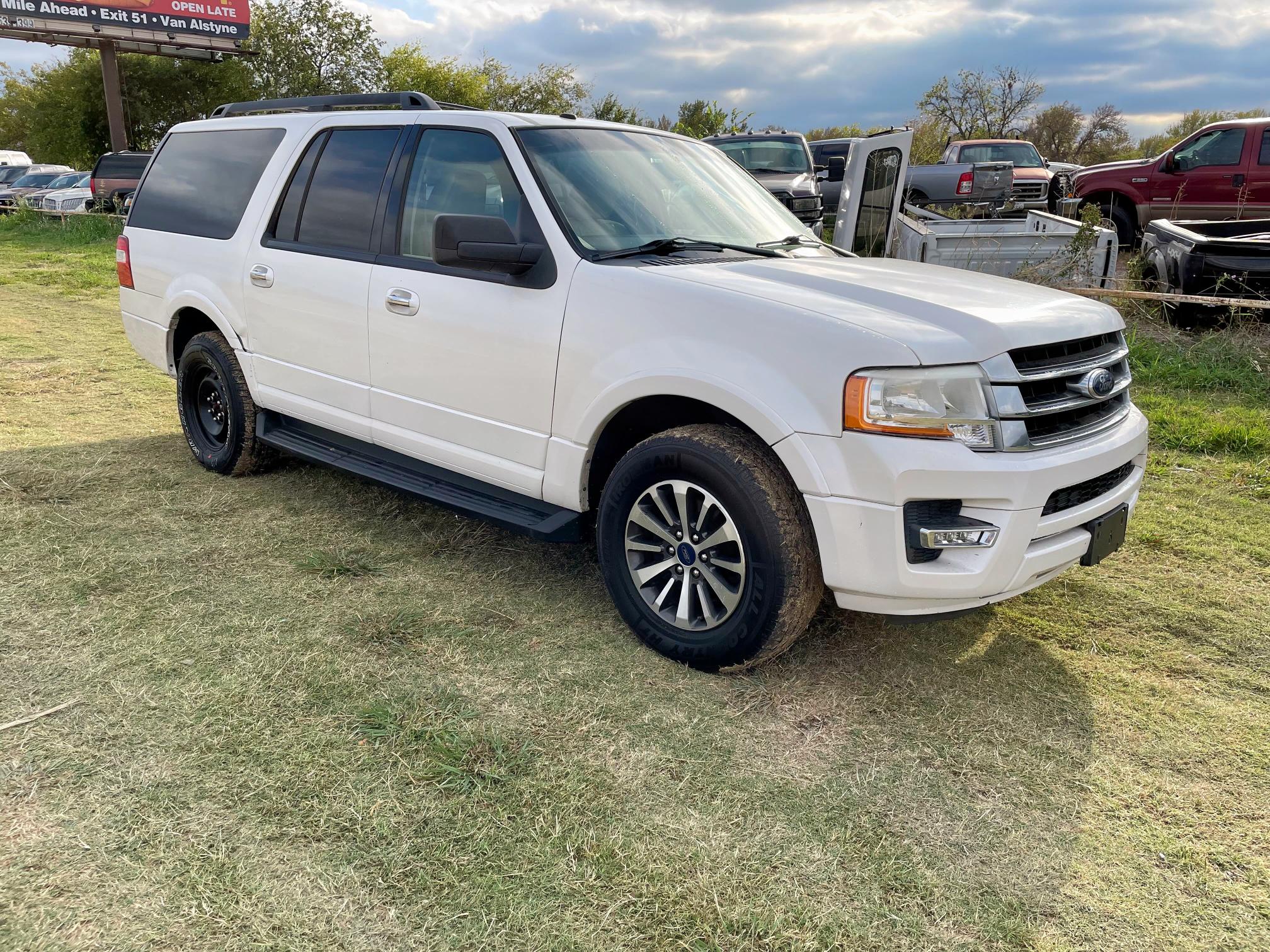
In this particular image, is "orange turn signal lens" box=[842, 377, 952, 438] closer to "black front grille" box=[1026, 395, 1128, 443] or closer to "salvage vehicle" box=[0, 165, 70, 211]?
"black front grille" box=[1026, 395, 1128, 443]

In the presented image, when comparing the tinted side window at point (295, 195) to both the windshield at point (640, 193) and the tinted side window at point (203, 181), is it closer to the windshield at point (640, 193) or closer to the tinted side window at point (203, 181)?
the tinted side window at point (203, 181)

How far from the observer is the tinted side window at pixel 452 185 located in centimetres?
377

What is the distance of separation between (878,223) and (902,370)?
224 inches

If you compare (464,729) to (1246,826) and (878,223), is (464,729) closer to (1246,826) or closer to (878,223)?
(1246,826)

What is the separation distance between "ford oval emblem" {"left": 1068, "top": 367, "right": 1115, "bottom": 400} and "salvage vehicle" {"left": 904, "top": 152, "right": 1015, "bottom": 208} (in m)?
9.92

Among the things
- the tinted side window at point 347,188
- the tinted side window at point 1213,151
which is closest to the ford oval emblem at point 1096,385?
the tinted side window at point 347,188

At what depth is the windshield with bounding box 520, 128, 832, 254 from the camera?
3.63m

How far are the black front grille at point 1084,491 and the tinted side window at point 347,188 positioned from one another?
2.97 m

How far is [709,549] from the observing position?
127 inches

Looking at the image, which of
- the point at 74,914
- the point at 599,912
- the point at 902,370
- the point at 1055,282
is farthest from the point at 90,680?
the point at 1055,282

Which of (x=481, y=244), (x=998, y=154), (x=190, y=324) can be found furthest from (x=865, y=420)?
(x=998, y=154)

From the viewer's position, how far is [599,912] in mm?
2225

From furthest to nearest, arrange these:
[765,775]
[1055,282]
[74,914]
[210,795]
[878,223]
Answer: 1. [1055,282]
2. [878,223]
3. [765,775]
4. [210,795]
5. [74,914]

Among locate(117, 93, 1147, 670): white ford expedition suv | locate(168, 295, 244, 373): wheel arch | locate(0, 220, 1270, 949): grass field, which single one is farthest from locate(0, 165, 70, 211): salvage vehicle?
locate(0, 220, 1270, 949): grass field
